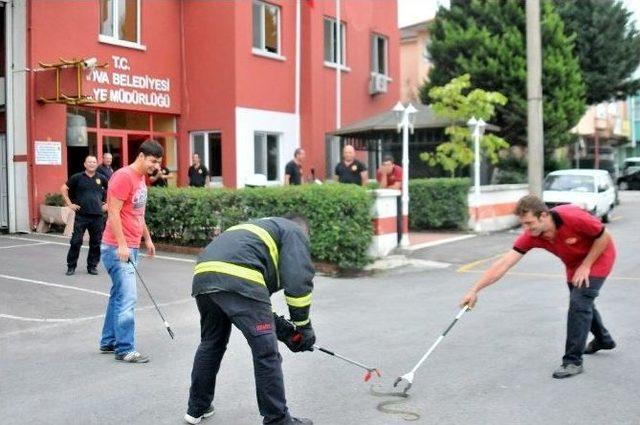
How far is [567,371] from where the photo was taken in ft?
20.9

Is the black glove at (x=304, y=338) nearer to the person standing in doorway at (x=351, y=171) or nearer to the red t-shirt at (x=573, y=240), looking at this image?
the red t-shirt at (x=573, y=240)

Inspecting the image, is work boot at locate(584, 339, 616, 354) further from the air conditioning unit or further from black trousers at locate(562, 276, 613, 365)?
the air conditioning unit

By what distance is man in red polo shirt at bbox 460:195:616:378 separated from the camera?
247 inches

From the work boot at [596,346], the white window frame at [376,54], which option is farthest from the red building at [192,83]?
the work boot at [596,346]

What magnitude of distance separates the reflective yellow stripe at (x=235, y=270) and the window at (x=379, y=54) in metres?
21.5

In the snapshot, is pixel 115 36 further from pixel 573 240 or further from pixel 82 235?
pixel 573 240

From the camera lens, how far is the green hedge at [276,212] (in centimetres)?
1241

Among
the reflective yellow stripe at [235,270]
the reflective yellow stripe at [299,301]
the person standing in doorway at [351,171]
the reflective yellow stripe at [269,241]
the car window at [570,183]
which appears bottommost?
the reflective yellow stripe at [299,301]

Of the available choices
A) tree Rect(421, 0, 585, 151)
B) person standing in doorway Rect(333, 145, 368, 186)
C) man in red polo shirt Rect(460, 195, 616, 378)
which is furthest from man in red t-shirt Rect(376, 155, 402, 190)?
tree Rect(421, 0, 585, 151)

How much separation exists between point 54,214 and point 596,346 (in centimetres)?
1175

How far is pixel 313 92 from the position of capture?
2216 centimetres

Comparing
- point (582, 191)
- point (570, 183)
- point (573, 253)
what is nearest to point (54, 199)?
point (573, 253)

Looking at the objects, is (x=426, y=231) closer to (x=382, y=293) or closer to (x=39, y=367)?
(x=382, y=293)

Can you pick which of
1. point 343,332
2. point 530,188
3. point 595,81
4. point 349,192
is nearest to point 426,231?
point 530,188
